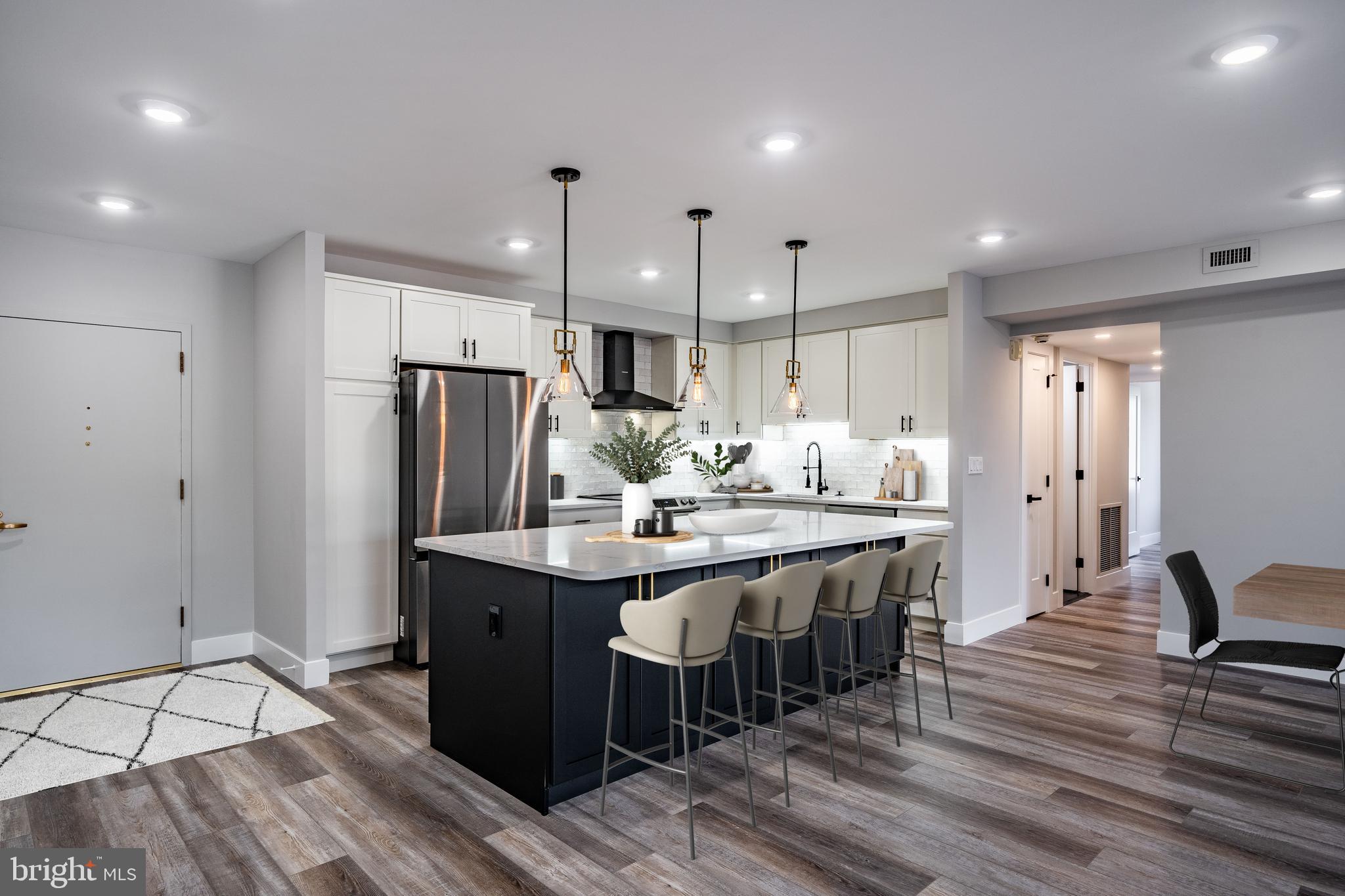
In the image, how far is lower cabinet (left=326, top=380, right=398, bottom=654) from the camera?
453 cm

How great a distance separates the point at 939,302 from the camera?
579 centimetres

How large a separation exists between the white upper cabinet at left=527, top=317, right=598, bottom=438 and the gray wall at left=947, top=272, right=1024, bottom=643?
8.77 feet

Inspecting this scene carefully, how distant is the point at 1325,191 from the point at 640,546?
362 centimetres

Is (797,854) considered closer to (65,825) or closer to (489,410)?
(65,825)

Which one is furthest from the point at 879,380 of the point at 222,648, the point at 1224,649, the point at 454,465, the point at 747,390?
the point at 222,648

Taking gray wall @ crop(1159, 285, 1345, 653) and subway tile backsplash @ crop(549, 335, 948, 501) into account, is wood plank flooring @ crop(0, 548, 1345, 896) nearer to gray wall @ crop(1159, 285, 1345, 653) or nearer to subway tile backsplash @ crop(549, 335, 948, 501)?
gray wall @ crop(1159, 285, 1345, 653)

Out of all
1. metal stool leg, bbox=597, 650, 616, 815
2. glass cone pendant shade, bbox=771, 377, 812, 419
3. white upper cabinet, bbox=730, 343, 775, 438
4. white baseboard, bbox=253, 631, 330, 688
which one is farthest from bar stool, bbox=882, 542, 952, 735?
white upper cabinet, bbox=730, 343, 775, 438

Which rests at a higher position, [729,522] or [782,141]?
[782,141]

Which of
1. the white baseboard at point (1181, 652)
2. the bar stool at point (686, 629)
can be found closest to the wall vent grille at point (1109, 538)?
the white baseboard at point (1181, 652)

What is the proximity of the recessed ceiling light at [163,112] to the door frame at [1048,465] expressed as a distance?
5.49m

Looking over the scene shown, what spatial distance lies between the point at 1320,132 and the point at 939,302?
2.87 metres

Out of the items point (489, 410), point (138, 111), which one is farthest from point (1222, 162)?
point (138, 111)

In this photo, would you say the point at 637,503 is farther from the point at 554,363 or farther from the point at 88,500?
the point at 88,500

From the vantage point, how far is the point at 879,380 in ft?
20.3
